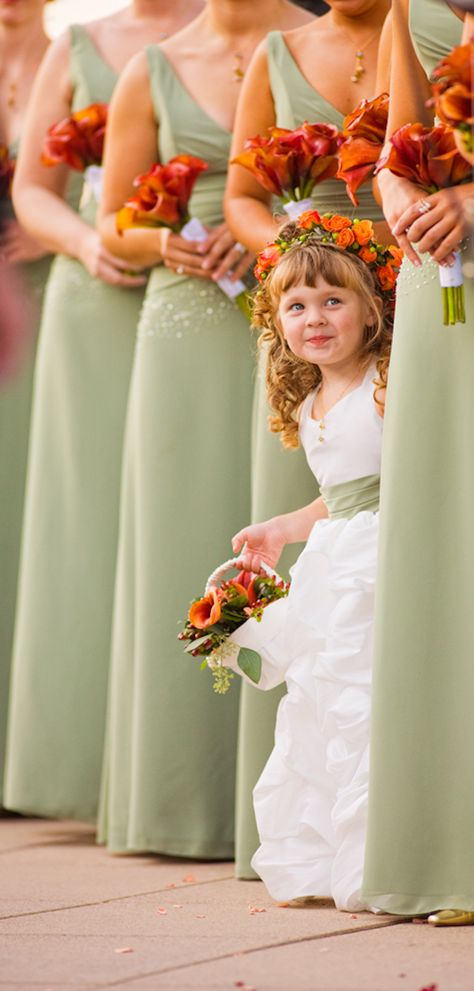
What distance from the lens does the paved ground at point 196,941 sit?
119 inches

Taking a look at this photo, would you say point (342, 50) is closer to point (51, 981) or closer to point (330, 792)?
point (330, 792)

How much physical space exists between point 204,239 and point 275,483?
83cm

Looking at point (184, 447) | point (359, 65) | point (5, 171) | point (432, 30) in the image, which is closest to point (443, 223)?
point (432, 30)

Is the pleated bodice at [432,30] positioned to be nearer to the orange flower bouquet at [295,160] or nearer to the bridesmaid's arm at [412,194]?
the bridesmaid's arm at [412,194]

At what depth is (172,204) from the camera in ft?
16.5

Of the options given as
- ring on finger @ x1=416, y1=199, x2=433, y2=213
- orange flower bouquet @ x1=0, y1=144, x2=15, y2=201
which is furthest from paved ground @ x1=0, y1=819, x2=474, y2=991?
orange flower bouquet @ x1=0, y1=144, x2=15, y2=201

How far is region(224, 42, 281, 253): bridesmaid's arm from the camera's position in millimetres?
4844

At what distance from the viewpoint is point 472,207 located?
3471mm

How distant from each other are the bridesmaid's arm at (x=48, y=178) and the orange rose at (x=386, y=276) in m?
1.71

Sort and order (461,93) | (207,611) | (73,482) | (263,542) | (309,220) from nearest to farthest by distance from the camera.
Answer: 1. (461,93)
2. (207,611)
3. (309,220)
4. (263,542)
5. (73,482)

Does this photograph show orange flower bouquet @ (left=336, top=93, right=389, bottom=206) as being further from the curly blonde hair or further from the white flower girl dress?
the white flower girl dress

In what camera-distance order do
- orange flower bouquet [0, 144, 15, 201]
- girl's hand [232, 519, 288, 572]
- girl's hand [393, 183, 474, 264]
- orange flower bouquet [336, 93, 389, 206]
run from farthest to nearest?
orange flower bouquet [0, 144, 15, 201] < girl's hand [232, 519, 288, 572] < orange flower bouquet [336, 93, 389, 206] < girl's hand [393, 183, 474, 264]

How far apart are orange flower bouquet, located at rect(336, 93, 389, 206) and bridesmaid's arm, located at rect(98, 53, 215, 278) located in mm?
1186

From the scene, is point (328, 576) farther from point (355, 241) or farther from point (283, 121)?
point (283, 121)
